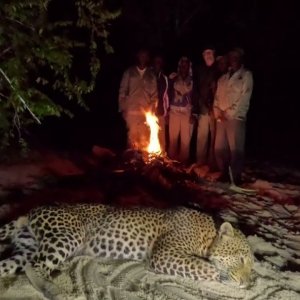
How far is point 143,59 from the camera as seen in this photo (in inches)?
378

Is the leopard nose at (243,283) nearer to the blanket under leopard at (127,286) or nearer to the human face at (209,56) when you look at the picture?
the blanket under leopard at (127,286)

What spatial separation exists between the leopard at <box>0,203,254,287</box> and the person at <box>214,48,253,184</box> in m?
3.95

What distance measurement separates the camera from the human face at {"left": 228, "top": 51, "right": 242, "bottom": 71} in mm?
9086

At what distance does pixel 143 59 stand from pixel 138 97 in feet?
2.28

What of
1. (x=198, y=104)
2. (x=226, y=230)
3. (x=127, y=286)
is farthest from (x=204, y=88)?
(x=127, y=286)

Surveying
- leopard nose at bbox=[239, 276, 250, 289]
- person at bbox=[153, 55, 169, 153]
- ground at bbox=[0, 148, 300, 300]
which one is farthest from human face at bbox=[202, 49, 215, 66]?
leopard nose at bbox=[239, 276, 250, 289]

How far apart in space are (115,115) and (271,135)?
4842 mm

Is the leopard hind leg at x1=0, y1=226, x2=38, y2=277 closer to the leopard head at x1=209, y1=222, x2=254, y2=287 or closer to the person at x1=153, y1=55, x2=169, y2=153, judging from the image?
the leopard head at x1=209, y1=222, x2=254, y2=287

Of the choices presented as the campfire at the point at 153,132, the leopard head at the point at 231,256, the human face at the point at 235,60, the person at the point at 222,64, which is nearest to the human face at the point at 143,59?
the campfire at the point at 153,132

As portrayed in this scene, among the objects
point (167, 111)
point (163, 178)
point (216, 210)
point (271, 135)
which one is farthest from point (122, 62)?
point (216, 210)

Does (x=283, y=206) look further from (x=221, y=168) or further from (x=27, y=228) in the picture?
(x=27, y=228)

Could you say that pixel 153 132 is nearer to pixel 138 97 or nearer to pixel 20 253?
pixel 138 97

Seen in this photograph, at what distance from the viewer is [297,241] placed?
22.5 feet

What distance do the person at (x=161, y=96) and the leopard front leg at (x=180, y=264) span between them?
501 cm
